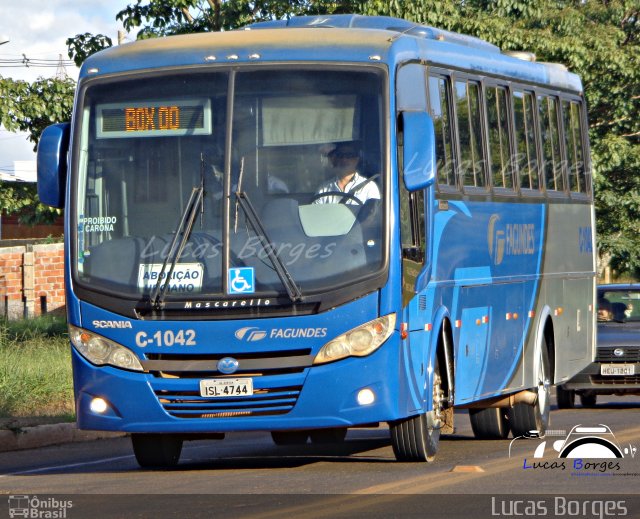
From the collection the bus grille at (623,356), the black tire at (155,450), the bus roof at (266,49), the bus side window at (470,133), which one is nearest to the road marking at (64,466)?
the black tire at (155,450)

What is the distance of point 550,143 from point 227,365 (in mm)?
6543

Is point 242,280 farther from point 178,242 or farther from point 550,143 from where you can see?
point 550,143

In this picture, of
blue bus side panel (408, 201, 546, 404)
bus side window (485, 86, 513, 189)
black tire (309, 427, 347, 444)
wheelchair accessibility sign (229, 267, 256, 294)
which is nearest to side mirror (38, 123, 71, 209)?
wheelchair accessibility sign (229, 267, 256, 294)

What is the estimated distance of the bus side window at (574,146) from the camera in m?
17.2

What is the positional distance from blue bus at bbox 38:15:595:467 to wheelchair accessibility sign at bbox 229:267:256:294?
0.01m

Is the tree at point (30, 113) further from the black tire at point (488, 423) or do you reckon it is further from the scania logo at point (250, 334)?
the scania logo at point (250, 334)

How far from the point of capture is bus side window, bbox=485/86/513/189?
47.0 ft

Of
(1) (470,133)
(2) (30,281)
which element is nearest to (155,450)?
(1) (470,133)

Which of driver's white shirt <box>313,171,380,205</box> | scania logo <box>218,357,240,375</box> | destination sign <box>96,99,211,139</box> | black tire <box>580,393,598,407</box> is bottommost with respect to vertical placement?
black tire <box>580,393,598,407</box>

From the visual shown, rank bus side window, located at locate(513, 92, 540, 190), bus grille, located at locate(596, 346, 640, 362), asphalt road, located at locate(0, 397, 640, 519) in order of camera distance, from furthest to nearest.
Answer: bus grille, located at locate(596, 346, 640, 362) → bus side window, located at locate(513, 92, 540, 190) → asphalt road, located at locate(0, 397, 640, 519)

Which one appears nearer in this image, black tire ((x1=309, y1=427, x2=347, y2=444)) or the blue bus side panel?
black tire ((x1=309, y1=427, x2=347, y2=444))

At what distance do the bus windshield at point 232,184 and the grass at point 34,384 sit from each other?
444cm

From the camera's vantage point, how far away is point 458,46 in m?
13.8

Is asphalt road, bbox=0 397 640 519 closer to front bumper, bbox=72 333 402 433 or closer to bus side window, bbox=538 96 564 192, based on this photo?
front bumper, bbox=72 333 402 433
